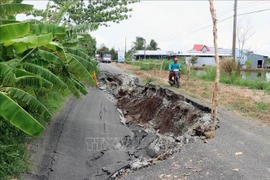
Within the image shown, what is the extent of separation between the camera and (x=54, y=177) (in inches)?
277

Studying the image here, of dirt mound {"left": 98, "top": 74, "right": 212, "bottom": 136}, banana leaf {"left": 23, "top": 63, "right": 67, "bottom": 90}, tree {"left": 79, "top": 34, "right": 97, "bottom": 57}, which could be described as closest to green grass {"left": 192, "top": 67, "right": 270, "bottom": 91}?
dirt mound {"left": 98, "top": 74, "right": 212, "bottom": 136}

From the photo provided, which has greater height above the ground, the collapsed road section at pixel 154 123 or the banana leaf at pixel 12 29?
the banana leaf at pixel 12 29

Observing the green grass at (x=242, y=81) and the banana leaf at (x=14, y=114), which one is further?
the green grass at (x=242, y=81)

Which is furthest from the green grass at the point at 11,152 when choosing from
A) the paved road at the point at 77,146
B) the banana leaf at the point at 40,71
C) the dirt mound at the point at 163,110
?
the dirt mound at the point at 163,110

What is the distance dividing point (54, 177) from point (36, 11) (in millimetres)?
14896

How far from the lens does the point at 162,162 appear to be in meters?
6.54

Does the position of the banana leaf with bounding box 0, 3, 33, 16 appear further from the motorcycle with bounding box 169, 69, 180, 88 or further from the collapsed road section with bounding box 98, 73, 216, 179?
the motorcycle with bounding box 169, 69, 180, 88

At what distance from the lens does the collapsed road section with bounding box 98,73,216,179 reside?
764 cm

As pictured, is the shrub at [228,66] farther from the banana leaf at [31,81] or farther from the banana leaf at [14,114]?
the banana leaf at [14,114]

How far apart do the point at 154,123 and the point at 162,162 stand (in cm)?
578

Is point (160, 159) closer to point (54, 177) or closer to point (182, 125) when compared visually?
point (54, 177)

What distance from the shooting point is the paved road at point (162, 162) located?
19.2 ft

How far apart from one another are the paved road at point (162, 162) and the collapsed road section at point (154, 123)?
0.40 meters

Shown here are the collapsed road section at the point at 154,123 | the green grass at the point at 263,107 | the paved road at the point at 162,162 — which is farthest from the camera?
the green grass at the point at 263,107
